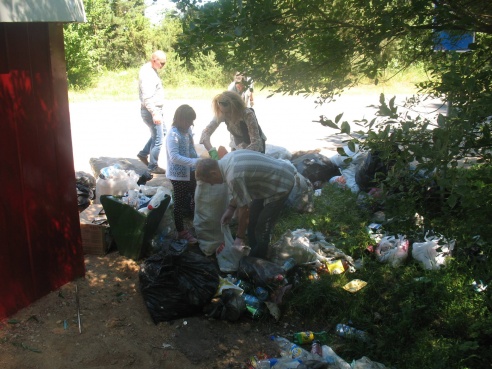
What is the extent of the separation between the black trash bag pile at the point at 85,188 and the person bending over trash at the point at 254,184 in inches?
87.7

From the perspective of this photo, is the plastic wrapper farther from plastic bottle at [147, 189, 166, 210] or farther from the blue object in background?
the blue object in background

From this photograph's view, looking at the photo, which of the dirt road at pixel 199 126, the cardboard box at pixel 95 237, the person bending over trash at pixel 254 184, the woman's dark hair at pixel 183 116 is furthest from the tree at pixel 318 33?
the dirt road at pixel 199 126

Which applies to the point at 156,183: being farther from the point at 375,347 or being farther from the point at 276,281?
the point at 375,347

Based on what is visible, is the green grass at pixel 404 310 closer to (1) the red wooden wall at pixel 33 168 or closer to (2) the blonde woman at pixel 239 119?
(2) the blonde woman at pixel 239 119

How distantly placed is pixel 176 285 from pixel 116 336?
626 millimetres

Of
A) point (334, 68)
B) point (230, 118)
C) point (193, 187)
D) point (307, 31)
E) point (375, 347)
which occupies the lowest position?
point (375, 347)

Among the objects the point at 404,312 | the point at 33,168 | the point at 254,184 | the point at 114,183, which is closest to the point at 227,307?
the point at 254,184

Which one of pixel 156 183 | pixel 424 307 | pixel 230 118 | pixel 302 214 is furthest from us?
pixel 156 183

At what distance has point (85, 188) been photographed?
22.0 feet

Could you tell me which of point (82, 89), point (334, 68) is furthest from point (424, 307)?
point (82, 89)

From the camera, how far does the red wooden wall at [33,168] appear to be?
4020 millimetres

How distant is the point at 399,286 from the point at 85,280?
2814 millimetres

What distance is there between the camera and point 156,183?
25.9 ft

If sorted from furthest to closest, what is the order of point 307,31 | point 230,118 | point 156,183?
1. point 156,183
2. point 230,118
3. point 307,31
